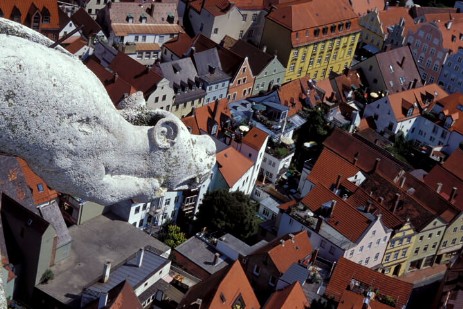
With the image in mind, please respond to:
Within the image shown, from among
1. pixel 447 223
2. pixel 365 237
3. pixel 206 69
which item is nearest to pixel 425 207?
pixel 447 223

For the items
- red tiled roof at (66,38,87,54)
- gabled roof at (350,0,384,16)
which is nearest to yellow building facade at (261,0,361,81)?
gabled roof at (350,0,384,16)

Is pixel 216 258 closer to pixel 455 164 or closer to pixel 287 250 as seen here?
pixel 287 250

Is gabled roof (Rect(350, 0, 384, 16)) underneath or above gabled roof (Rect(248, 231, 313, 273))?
above

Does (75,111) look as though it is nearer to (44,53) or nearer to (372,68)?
(44,53)

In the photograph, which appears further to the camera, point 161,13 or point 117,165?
point 161,13

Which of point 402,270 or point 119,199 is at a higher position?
point 119,199

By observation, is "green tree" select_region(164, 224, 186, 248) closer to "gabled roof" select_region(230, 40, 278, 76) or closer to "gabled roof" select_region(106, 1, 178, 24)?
"gabled roof" select_region(230, 40, 278, 76)

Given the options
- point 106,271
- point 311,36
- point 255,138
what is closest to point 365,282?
point 106,271
